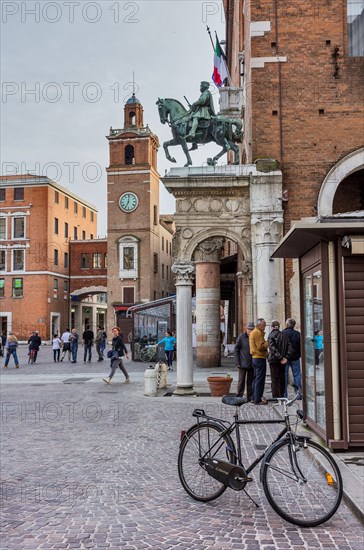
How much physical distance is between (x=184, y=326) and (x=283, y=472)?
8946mm

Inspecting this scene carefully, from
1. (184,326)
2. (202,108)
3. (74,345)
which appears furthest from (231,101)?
(74,345)

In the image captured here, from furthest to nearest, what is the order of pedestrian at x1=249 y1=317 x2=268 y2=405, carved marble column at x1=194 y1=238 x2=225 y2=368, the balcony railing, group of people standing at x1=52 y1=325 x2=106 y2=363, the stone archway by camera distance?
group of people standing at x1=52 y1=325 x2=106 y2=363
carved marble column at x1=194 y1=238 x2=225 y2=368
the balcony railing
the stone archway
pedestrian at x1=249 y1=317 x2=268 y2=405

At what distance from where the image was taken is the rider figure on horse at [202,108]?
1521cm

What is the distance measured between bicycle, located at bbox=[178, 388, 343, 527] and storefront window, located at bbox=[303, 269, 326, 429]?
204 centimetres

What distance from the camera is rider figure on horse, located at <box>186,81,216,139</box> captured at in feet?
49.9

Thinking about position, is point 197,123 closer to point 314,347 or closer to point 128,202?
point 314,347

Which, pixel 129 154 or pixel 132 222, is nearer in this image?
pixel 132 222

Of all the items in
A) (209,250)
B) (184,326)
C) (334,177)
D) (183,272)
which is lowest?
(184,326)

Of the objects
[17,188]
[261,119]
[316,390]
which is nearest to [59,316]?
[17,188]

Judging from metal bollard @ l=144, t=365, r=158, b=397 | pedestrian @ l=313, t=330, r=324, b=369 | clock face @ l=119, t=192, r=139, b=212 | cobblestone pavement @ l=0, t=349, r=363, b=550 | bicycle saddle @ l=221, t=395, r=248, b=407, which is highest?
clock face @ l=119, t=192, r=139, b=212

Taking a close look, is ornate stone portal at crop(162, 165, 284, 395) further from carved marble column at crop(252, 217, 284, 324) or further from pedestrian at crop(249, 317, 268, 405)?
pedestrian at crop(249, 317, 268, 405)

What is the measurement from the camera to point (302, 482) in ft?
18.3

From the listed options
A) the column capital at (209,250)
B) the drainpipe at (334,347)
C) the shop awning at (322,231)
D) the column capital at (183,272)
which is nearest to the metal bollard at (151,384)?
the column capital at (183,272)

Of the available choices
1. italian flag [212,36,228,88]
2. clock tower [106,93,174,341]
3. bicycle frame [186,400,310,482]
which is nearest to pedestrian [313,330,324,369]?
bicycle frame [186,400,310,482]
